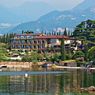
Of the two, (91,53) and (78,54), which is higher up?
(91,53)

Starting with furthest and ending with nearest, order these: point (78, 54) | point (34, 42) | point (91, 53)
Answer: point (34, 42)
point (78, 54)
point (91, 53)

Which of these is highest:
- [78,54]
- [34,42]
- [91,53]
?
[34,42]

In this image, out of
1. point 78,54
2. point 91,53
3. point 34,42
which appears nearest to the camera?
point 91,53

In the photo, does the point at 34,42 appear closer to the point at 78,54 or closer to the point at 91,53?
the point at 78,54

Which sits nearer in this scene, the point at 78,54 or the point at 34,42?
the point at 78,54

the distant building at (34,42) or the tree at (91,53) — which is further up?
the distant building at (34,42)

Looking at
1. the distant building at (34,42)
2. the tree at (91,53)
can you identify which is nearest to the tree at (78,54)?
the tree at (91,53)

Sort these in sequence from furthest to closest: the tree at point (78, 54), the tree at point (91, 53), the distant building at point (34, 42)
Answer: the distant building at point (34, 42) < the tree at point (78, 54) < the tree at point (91, 53)

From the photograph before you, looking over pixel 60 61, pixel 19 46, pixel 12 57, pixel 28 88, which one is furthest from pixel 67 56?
pixel 28 88

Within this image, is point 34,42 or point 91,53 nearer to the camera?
point 91,53

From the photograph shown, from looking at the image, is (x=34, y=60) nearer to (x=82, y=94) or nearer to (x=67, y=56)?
(x=67, y=56)

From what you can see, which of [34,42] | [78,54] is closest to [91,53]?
[78,54]

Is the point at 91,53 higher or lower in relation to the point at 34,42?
lower

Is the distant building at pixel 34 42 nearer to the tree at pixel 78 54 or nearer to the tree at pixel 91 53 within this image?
the tree at pixel 78 54
